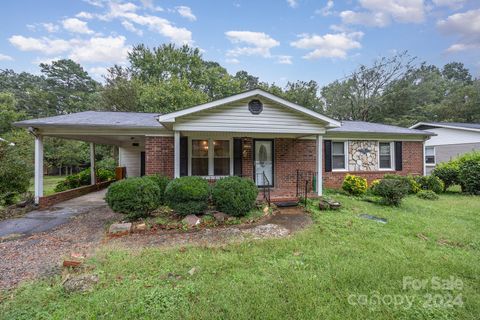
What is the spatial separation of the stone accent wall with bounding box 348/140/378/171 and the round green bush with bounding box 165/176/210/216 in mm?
7462

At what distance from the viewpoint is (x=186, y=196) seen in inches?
215

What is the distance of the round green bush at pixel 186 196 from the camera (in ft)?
18.0

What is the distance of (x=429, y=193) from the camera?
8445 mm

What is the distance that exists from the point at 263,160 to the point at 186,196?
172 inches

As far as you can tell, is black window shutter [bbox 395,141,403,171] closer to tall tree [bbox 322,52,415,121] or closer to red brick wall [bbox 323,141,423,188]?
red brick wall [bbox 323,141,423,188]

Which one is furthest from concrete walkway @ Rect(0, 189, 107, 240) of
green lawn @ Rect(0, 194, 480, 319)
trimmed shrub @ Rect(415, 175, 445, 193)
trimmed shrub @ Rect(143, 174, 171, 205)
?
trimmed shrub @ Rect(415, 175, 445, 193)

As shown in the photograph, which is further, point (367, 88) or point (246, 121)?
point (367, 88)

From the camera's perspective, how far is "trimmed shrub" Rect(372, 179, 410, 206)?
6.97 m

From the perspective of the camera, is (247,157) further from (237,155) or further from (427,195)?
(427,195)

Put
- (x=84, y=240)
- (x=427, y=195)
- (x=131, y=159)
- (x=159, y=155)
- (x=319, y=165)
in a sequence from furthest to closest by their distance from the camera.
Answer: (x=131, y=159)
(x=427, y=195)
(x=159, y=155)
(x=319, y=165)
(x=84, y=240)

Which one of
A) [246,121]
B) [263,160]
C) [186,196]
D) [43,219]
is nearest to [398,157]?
[263,160]

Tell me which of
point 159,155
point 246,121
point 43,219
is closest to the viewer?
point 43,219

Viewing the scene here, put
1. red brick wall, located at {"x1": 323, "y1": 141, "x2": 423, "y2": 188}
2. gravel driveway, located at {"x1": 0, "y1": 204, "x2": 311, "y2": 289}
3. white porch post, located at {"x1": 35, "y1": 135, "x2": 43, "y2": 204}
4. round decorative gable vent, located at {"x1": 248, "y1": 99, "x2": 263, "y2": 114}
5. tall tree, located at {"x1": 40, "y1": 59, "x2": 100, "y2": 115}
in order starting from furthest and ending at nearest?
tall tree, located at {"x1": 40, "y1": 59, "x2": 100, "y2": 115}, red brick wall, located at {"x1": 323, "y1": 141, "x2": 423, "y2": 188}, white porch post, located at {"x1": 35, "y1": 135, "x2": 43, "y2": 204}, round decorative gable vent, located at {"x1": 248, "y1": 99, "x2": 263, "y2": 114}, gravel driveway, located at {"x1": 0, "y1": 204, "x2": 311, "y2": 289}

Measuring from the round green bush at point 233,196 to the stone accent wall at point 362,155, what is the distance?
20.9 ft
